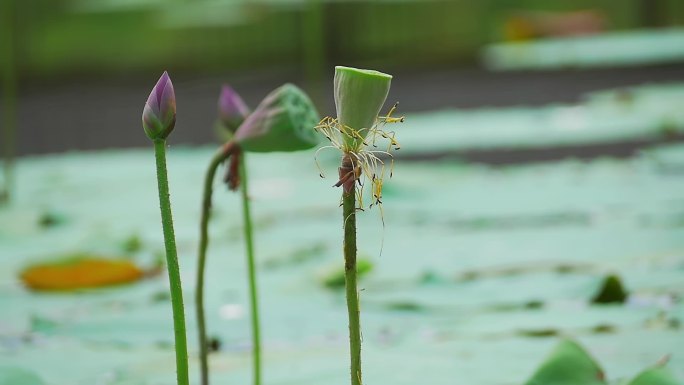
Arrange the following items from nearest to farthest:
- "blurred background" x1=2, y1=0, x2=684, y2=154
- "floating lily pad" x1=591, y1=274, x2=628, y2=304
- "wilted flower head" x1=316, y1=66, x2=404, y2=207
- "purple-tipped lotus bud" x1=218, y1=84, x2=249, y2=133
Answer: "wilted flower head" x1=316, y1=66, x2=404, y2=207
"purple-tipped lotus bud" x1=218, y1=84, x2=249, y2=133
"floating lily pad" x1=591, y1=274, x2=628, y2=304
"blurred background" x1=2, y1=0, x2=684, y2=154

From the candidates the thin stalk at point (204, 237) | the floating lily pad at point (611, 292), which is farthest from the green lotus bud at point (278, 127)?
the floating lily pad at point (611, 292)

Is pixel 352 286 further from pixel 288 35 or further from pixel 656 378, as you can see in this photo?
pixel 288 35

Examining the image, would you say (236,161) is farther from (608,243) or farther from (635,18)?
(635,18)

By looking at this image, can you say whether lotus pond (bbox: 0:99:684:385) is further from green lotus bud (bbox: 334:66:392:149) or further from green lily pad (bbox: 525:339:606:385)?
green lotus bud (bbox: 334:66:392:149)

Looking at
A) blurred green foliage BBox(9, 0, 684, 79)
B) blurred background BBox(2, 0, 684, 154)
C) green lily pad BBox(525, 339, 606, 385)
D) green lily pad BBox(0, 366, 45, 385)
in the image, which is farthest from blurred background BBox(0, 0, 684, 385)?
blurred green foliage BBox(9, 0, 684, 79)

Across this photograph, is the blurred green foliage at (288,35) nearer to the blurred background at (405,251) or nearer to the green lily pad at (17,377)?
the blurred background at (405,251)

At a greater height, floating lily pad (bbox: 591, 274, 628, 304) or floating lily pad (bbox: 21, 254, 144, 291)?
floating lily pad (bbox: 591, 274, 628, 304)
